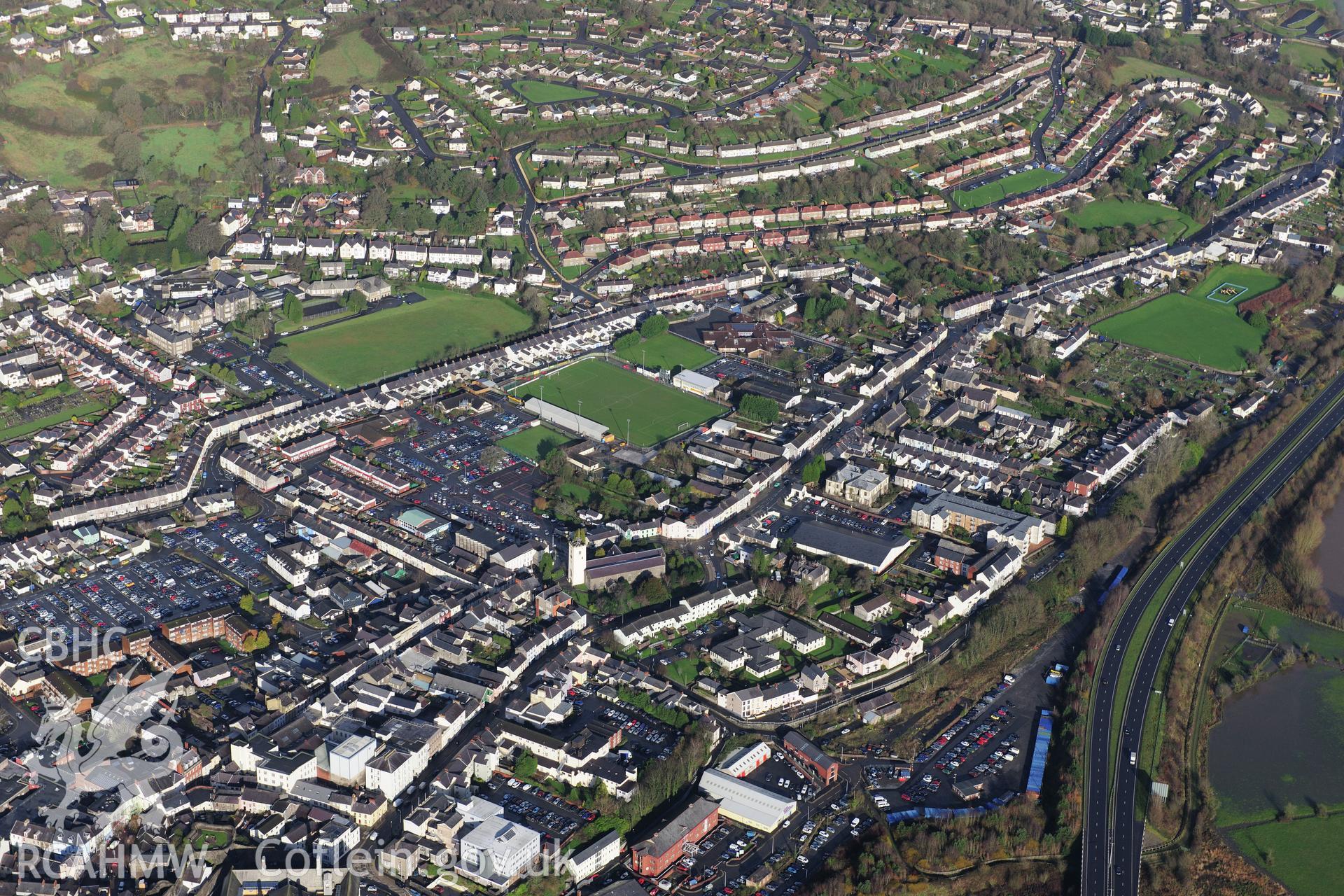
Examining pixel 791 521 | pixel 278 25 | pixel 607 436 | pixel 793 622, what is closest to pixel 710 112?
pixel 278 25

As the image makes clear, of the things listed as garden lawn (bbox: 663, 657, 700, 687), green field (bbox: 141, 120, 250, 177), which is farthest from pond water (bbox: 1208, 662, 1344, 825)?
green field (bbox: 141, 120, 250, 177)

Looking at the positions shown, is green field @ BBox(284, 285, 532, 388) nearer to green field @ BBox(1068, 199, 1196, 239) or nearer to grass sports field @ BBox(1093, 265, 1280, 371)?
grass sports field @ BBox(1093, 265, 1280, 371)

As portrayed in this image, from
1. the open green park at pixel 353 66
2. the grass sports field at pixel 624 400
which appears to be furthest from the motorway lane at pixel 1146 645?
the open green park at pixel 353 66

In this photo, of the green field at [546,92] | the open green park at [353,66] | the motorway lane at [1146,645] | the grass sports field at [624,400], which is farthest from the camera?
the open green park at [353,66]

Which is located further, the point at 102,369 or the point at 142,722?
the point at 102,369

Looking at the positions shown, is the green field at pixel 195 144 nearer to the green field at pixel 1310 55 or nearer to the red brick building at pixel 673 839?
the red brick building at pixel 673 839

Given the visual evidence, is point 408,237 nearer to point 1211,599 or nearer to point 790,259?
point 790,259

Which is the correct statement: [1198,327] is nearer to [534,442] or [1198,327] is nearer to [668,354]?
[668,354]
